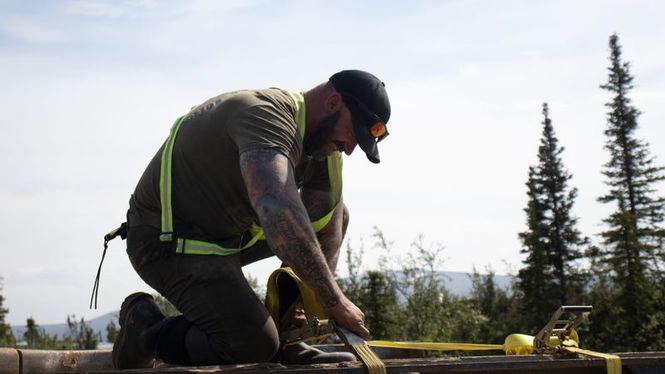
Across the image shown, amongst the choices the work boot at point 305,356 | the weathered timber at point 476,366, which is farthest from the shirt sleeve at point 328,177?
the weathered timber at point 476,366

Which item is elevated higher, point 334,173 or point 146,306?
point 334,173

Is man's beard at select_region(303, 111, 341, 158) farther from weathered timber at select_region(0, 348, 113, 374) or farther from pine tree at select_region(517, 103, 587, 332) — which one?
pine tree at select_region(517, 103, 587, 332)

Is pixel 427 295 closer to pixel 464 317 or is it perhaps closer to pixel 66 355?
pixel 464 317

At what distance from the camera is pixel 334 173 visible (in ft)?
17.4

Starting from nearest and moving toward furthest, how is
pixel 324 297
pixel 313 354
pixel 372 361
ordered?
pixel 372 361
pixel 324 297
pixel 313 354

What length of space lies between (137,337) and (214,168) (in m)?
0.91

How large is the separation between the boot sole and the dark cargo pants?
119mm

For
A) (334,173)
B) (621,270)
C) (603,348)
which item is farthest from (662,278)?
(334,173)

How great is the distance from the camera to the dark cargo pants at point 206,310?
14.5 feet

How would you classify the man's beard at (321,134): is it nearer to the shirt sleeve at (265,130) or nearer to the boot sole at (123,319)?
the shirt sleeve at (265,130)

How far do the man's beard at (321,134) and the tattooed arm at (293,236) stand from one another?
0.73 m

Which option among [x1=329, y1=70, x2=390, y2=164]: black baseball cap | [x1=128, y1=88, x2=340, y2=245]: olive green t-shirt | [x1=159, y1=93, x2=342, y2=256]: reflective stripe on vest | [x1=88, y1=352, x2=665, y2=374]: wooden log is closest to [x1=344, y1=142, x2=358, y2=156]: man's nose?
[x1=329, y1=70, x2=390, y2=164]: black baseball cap

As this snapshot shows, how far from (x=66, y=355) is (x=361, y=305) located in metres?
16.4

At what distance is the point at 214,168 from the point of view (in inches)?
184
